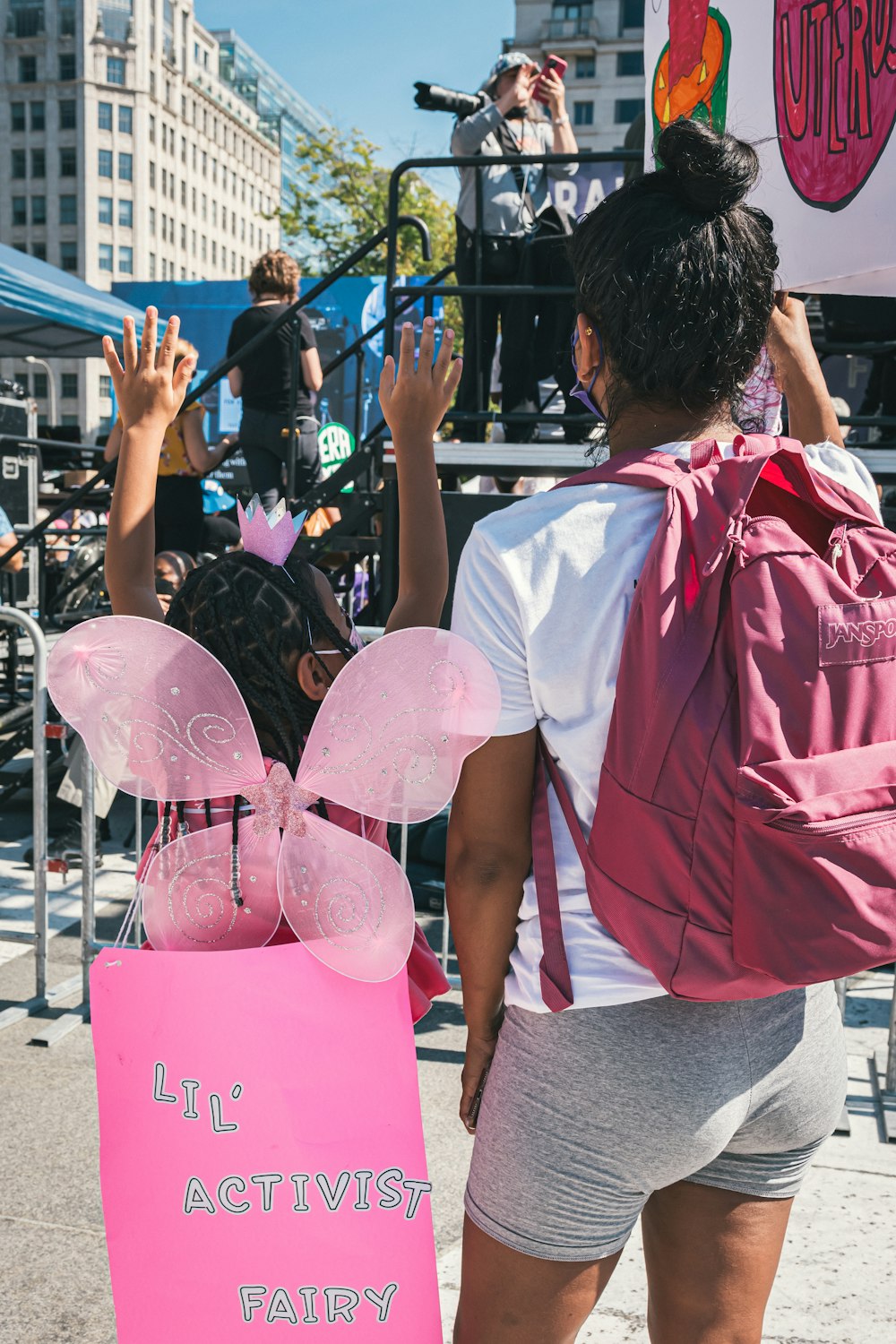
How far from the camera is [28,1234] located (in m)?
2.77

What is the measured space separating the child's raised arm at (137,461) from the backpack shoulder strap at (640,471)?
2.27ft

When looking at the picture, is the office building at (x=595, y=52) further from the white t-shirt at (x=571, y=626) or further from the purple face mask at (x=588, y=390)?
the white t-shirt at (x=571, y=626)

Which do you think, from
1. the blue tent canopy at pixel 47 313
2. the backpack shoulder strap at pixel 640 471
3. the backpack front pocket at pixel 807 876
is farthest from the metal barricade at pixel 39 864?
the blue tent canopy at pixel 47 313

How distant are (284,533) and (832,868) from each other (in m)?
0.86

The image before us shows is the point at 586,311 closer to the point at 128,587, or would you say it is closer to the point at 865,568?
the point at 865,568

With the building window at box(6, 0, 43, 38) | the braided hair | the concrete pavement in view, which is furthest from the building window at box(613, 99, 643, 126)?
the braided hair

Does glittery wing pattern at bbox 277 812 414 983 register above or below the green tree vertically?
below

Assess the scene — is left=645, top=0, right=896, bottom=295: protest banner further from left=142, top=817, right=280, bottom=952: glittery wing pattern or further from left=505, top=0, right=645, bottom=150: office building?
left=505, top=0, right=645, bottom=150: office building

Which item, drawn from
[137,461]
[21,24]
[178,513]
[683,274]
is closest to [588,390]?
[683,274]

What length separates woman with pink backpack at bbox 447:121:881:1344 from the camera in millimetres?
1197

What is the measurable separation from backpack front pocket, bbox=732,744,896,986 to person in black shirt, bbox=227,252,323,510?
5.39 metres

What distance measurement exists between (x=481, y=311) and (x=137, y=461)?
4.32 meters

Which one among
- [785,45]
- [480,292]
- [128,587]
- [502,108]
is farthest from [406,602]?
[502,108]

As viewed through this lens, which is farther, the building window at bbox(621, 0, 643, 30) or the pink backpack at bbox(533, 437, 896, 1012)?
the building window at bbox(621, 0, 643, 30)
